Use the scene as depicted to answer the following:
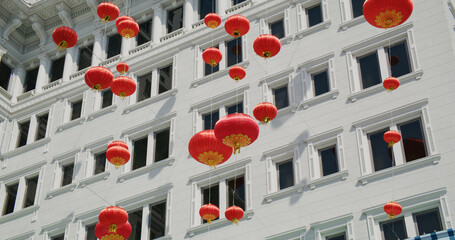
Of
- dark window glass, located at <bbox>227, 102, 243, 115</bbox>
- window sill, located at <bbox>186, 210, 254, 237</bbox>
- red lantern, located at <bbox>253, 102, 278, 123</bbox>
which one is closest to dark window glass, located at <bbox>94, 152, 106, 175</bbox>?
dark window glass, located at <bbox>227, 102, 243, 115</bbox>

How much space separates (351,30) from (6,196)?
66.1ft

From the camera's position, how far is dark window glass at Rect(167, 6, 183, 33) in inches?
1554

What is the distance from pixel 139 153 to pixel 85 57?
920cm

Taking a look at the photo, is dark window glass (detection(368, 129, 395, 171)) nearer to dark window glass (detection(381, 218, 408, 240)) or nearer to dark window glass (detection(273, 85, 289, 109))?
dark window glass (detection(381, 218, 408, 240))

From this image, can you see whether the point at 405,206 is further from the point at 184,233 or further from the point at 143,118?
the point at 143,118

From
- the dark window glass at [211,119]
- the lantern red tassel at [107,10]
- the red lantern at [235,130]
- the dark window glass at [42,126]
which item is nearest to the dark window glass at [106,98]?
the dark window glass at [42,126]

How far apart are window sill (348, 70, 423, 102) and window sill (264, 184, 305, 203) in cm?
429

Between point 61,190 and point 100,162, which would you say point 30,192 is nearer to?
point 61,190

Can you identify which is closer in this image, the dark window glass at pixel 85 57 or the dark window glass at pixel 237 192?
the dark window glass at pixel 237 192

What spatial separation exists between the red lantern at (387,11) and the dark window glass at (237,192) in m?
10.7

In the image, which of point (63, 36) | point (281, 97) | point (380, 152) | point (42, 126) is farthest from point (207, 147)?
point (42, 126)

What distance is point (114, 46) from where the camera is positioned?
41406 millimetres

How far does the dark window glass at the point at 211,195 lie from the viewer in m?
31.7

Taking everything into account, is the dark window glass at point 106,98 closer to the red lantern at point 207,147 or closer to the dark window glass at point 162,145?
the dark window glass at point 162,145
